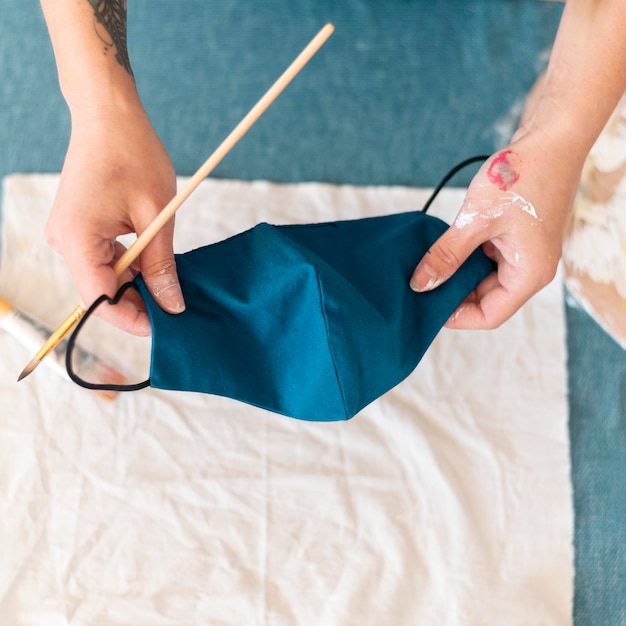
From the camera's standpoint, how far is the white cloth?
0.72 m

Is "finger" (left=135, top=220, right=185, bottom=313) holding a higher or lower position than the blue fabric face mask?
higher

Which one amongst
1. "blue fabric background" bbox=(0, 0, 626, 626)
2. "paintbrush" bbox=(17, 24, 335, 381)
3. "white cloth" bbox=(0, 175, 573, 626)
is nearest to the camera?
"paintbrush" bbox=(17, 24, 335, 381)

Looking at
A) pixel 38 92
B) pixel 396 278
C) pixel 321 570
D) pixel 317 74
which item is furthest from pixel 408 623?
pixel 38 92

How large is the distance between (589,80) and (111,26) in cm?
47

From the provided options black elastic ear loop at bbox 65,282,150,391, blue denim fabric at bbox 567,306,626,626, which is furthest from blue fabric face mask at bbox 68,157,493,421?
blue denim fabric at bbox 567,306,626,626

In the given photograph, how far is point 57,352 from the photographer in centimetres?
76

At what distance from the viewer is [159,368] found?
532mm

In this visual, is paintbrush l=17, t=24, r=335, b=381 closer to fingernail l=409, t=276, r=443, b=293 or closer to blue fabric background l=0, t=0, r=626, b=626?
fingernail l=409, t=276, r=443, b=293

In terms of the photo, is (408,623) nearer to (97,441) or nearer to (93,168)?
(97,441)

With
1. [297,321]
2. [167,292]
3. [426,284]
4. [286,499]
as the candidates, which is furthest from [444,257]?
[286,499]

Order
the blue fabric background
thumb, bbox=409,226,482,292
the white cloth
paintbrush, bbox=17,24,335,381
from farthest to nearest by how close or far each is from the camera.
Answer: the blue fabric background < the white cloth < thumb, bbox=409,226,482,292 < paintbrush, bbox=17,24,335,381

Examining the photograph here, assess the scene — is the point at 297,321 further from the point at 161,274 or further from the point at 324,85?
the point at 324,85

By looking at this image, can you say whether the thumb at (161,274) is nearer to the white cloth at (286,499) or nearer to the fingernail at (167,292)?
the fingernail at (167,292)

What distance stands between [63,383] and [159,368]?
306mm
